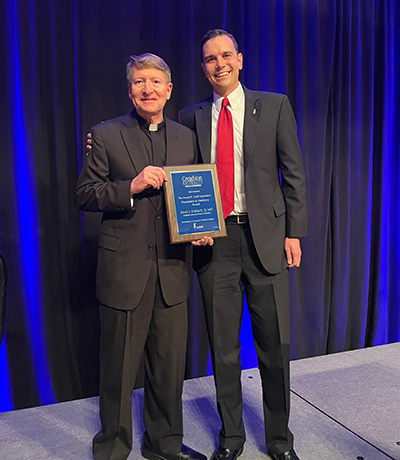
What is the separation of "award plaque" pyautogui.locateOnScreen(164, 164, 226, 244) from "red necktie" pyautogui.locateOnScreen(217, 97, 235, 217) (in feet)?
0.39

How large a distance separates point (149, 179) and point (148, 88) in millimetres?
355

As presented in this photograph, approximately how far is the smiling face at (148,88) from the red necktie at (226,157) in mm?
283

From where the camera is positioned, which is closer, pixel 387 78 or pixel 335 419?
pixel 335 419

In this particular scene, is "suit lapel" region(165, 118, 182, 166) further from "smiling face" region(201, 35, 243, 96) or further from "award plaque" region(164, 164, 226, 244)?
"smiling face" region(201, 35, 243, 96)

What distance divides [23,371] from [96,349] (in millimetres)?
418

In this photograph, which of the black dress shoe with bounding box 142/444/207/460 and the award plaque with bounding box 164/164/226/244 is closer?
the award plaque with bounding box 164/164/226/244

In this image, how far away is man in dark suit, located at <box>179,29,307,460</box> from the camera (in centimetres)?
194

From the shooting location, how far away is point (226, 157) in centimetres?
196

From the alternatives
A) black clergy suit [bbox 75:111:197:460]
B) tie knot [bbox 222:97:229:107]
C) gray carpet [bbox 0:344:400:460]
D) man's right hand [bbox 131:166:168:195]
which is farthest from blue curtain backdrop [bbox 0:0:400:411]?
man's right hand [bbox 131:166:168:195]

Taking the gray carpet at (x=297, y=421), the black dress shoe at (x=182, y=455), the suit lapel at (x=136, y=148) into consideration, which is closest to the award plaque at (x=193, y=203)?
the suit lapel at (x=136, y=148)

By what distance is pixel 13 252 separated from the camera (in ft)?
8.49

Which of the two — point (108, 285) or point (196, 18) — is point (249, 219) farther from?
point (196, 18)

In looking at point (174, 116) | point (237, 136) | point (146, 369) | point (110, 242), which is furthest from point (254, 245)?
point (174, 116)

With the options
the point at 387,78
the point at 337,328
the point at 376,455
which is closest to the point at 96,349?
the point at 376,455
